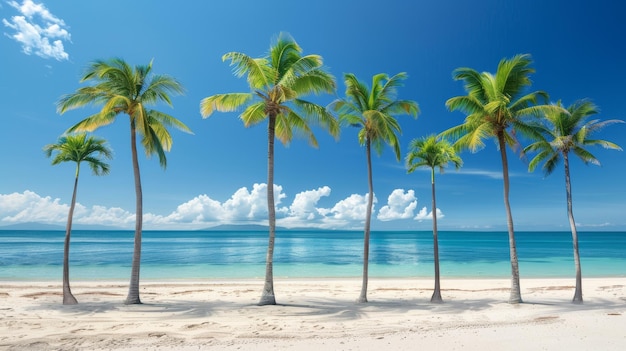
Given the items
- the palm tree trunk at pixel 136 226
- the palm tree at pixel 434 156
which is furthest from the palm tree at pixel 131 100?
the palm tree at pixel 434 156

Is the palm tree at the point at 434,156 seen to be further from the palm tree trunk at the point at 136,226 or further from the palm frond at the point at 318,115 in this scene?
the palm tree trunk at the point at 136,226

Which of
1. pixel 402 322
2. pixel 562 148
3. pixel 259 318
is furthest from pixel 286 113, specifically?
pixel 562 148

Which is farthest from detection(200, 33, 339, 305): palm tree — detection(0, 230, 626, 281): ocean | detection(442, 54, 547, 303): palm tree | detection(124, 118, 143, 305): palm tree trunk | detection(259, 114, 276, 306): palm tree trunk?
detection(0, 230, 626, 281): ocean

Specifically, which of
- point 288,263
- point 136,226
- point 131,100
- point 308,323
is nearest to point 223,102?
point 131,100

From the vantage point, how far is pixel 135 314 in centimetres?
1058

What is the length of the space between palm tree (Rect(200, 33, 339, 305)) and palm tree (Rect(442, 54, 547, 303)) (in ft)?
16.2

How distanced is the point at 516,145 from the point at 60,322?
598 inches

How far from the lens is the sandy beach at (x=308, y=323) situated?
7.42 metres

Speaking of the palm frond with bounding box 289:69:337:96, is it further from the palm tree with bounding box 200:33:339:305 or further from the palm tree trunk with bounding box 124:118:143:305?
the palm tree trunk with bounding box 124:118:143:305

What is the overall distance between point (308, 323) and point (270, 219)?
3825 mm

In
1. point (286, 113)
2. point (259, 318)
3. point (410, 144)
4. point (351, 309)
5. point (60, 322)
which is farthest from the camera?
point (410, 144)

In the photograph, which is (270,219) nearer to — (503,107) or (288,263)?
(503,107)

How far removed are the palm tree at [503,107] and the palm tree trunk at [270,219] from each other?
6469mm

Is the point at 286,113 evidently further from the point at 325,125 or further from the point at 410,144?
the point at 410,144
